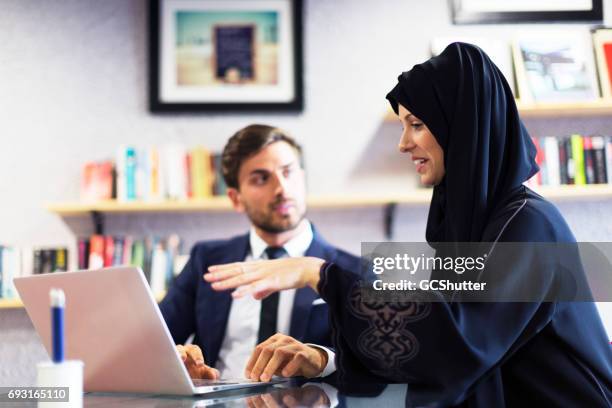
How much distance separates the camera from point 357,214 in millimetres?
3195

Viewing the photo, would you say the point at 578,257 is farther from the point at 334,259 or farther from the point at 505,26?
the point at 505,26

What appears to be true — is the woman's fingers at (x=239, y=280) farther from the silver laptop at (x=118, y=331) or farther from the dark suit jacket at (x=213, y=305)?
the dark suit jacket at (x=213, y=305)

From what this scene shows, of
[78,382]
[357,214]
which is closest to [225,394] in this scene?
[78,382]

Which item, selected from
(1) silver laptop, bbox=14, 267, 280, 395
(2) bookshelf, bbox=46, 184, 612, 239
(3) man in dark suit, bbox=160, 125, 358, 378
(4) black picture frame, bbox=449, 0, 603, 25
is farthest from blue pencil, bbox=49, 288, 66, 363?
(4) black picture frame, bbox=449, 0, 603, 25

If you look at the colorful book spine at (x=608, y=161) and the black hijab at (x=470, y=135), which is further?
the colorful book spine at (x=608, y=161)

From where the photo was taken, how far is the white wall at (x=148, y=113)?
3193 mm

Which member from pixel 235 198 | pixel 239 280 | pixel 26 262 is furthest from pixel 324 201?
pixel 239 280

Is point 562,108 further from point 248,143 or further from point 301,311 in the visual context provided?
point 301,311

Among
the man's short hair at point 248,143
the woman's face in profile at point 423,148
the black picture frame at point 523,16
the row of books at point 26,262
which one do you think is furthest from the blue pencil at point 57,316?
the black picture frame at point 523,16

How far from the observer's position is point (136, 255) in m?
3.01

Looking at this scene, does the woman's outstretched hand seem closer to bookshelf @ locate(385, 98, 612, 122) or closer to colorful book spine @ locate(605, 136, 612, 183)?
bookshelf @ locate(385, 98, 612, 122)

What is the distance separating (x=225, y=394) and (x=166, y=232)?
207 cm

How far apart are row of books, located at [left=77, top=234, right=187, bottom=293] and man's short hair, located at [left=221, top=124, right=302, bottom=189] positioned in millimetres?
487

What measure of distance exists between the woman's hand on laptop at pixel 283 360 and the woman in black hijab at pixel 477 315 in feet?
0.04
